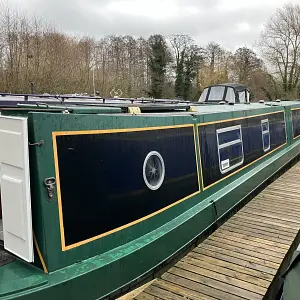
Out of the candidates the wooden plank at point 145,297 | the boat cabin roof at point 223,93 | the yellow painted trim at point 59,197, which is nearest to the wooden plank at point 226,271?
the wooden plank at point 145,297

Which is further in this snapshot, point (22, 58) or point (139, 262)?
point (22, 58)

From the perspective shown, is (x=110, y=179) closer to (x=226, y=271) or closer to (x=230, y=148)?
(x=226, y=271)

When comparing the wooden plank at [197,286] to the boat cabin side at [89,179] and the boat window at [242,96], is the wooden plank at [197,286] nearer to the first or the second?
the boat cabin side at [89,179]

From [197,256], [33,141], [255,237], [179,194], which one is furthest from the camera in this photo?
[255,237]

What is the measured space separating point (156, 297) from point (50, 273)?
108 centimetres

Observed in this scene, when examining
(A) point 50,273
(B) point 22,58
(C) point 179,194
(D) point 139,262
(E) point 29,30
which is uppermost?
(E) point 29,30

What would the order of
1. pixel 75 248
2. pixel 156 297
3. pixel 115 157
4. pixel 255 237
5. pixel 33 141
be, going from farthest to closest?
pixel 255 237 < pixel 156 297 < pixel 115 157 < pixel 75 248 < pixel 33 141

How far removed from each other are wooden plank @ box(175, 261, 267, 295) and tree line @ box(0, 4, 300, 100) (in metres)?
9.63

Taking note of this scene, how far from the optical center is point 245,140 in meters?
5.01

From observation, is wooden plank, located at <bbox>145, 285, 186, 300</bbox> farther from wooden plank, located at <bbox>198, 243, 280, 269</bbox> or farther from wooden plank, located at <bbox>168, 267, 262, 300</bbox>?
wooden plank, located at <bbox>198, 243, 280, 269</bbox>

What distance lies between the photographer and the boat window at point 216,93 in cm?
889

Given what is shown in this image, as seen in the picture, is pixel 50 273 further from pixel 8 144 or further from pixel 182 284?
pixel 182 284

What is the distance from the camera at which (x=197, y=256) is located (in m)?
3.48

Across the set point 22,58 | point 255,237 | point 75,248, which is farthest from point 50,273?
point 22,58
